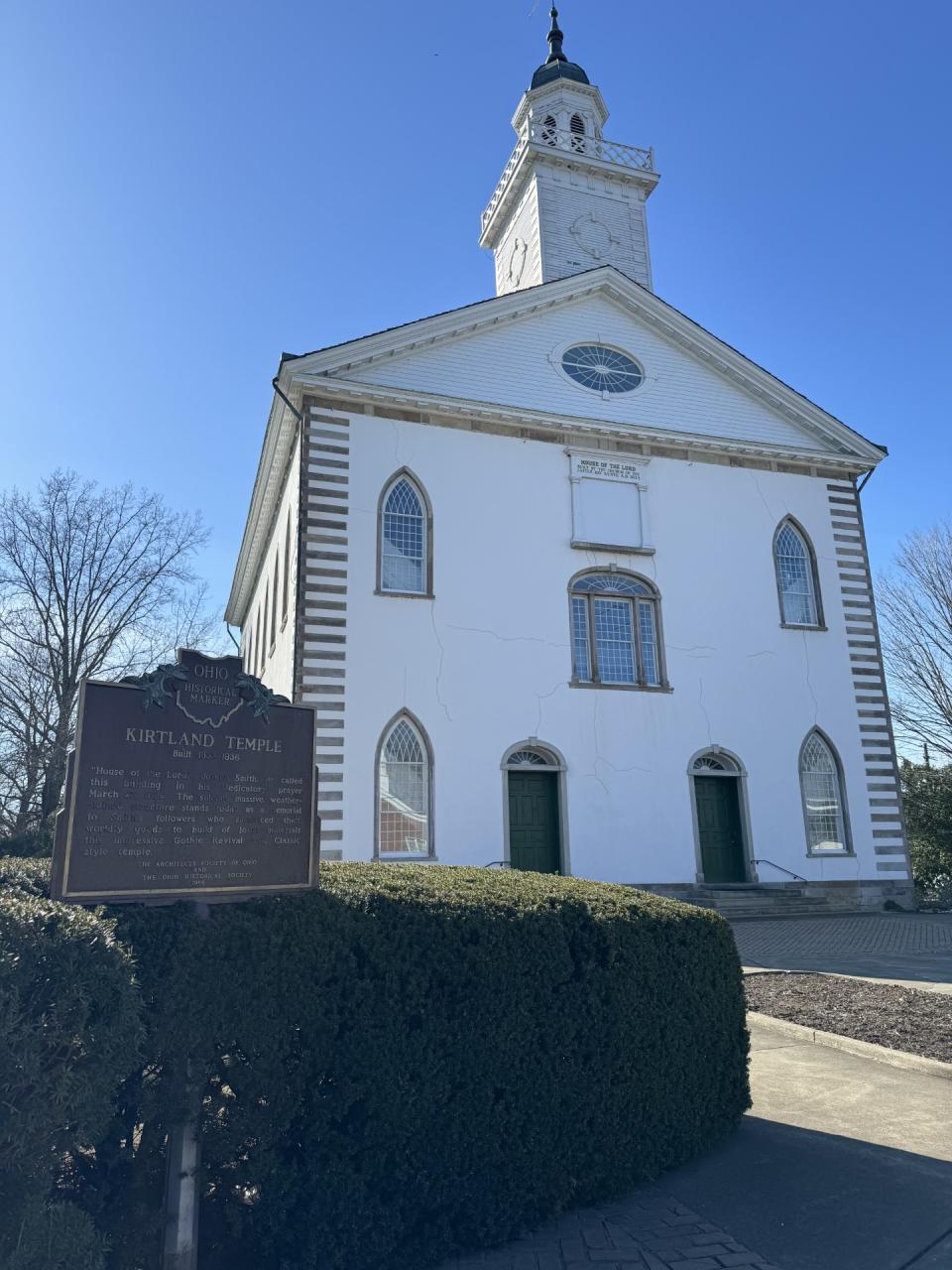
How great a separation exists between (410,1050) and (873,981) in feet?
26.6

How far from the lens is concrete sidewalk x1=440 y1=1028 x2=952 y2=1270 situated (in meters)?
4.52

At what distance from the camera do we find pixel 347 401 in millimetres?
19172

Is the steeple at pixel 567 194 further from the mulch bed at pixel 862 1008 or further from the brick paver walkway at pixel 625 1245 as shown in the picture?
the brick paver walkway at pixel 625 1245

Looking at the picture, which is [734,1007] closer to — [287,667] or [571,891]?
[571,891]

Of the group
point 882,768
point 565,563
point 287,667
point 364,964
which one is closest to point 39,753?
point 287,667

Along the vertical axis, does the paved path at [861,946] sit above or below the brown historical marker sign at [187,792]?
below

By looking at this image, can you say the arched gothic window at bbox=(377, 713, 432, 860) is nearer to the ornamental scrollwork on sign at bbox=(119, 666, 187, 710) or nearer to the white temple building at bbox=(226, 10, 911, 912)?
the white temple building at bbox=(226, 10, 911, 912)

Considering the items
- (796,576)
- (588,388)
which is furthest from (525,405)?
(796,576)

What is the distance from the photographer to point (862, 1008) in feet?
30.5

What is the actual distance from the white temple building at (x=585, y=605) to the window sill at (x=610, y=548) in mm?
54

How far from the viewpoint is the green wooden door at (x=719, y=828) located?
65.2 feet

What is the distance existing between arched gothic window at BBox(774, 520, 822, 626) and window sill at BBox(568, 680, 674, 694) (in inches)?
155

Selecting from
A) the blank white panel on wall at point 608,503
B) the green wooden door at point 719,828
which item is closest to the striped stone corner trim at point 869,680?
the green wooden door at point 719,828

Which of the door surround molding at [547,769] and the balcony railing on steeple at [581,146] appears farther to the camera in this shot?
the balcony railing on steeple at [581,146]
